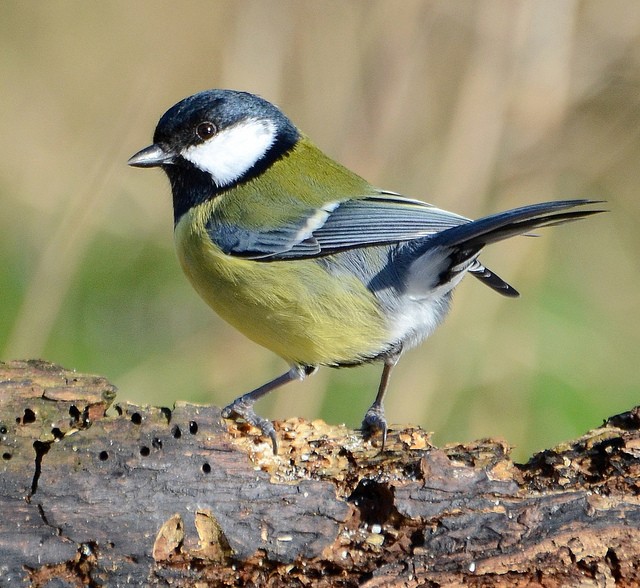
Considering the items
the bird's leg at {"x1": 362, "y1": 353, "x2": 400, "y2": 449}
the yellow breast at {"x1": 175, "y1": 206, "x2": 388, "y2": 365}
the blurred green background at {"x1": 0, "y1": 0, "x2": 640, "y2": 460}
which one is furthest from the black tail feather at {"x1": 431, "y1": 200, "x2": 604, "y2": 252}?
the blurred green background at {"x1": 0, "y1": 0, "x2": 640, "y2": 460}

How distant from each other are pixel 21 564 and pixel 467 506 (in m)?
0.98

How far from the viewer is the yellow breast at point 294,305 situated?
261cm

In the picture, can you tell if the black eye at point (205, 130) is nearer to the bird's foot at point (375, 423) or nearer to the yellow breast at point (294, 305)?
the yellow breast at point (294, 305)

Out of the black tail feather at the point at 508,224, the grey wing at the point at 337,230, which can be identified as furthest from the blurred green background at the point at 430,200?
the black tail feather at the point at 508,224

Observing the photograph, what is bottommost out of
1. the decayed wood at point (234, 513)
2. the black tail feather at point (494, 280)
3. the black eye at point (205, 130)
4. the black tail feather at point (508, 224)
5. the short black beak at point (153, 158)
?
the decayed wood at point (234, 513)

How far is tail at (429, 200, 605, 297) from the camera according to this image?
2.17 meters

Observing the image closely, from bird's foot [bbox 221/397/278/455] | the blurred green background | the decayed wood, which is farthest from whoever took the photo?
the blurred green background

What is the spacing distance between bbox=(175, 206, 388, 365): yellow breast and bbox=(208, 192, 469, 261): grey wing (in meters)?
0.04

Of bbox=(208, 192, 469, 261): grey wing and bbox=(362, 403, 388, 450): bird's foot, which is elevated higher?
bbox=(208, 192, 469, 261): grey wing

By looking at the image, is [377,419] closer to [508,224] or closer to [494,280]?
[508,224]

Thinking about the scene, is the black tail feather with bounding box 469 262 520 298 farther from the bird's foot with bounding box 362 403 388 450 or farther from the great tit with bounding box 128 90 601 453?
the bird's foot with bounding box 362 403 388 450

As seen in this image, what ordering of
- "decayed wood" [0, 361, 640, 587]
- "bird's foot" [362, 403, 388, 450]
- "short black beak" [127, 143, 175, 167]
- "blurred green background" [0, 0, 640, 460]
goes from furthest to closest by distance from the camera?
"blurred green background" [0, 0, 640, 460], "short black beak" [127, 143, 175, 167], "bird's foot" [362, 403, 388, 450], "decayed wood" [0, 361, 640, 587]

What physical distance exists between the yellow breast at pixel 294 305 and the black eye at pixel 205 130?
373mm

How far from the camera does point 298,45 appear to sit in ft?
12.7
